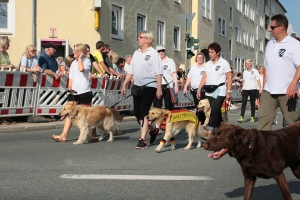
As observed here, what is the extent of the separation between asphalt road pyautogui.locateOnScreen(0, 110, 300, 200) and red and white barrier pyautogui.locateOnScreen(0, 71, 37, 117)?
2.69 meters

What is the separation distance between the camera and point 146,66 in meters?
8.59

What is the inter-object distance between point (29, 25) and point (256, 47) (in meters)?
47.8

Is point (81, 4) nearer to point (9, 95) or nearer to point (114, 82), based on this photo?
point (114, 82)

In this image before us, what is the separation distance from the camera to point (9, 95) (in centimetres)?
1219

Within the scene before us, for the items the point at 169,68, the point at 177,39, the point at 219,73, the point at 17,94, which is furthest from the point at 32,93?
the point at 177,39

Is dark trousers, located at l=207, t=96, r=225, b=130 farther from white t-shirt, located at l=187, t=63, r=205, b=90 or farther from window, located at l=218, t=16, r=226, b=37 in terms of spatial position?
window, located at l=218, t=16, r=226, b=37

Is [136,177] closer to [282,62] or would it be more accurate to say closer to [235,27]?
[282,62]

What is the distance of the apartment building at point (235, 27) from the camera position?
37094 mm

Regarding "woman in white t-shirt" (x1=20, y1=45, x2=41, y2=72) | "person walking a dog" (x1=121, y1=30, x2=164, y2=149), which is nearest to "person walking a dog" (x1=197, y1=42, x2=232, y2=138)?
"person walking a dog" (x1=121, y1=30, x2=164, y2=149)

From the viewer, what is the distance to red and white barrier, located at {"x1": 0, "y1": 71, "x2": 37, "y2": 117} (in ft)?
39.4

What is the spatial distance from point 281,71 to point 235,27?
4449cm

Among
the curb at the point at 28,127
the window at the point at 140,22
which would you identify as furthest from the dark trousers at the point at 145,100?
the window at the point at 140,22

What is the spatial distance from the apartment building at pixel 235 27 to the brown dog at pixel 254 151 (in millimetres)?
30648

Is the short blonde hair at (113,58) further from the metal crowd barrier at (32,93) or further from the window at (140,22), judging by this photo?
the window at (140,22)
